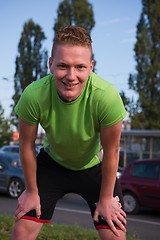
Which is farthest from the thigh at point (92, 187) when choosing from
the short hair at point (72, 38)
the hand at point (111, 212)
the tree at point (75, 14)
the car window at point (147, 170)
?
the tree at point (75, 14)

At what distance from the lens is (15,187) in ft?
36.7

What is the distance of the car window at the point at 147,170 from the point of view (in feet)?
30.2

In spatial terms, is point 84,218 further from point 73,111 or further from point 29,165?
point 73,111

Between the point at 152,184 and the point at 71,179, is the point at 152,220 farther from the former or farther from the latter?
the point at 71,179

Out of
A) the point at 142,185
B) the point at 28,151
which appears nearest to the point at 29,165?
the point at 28,151

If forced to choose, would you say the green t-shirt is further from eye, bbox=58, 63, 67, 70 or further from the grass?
the grass

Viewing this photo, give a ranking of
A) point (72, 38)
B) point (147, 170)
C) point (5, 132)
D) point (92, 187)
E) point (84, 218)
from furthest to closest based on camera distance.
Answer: point (5, 132) < point (147, 170) < point (84, 218) < point (92, 187) < point (72, 38)

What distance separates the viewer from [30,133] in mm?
2691

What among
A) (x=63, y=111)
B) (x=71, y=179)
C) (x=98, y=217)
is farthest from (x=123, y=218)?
(x=63, y=111)

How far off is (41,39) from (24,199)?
3301 cm

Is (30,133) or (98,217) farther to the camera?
(98,217)

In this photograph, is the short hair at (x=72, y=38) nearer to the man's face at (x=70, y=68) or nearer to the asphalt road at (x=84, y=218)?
the man's face at (x=70, y=68)

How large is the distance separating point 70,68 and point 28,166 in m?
0.85

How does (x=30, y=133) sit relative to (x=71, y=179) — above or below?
above
